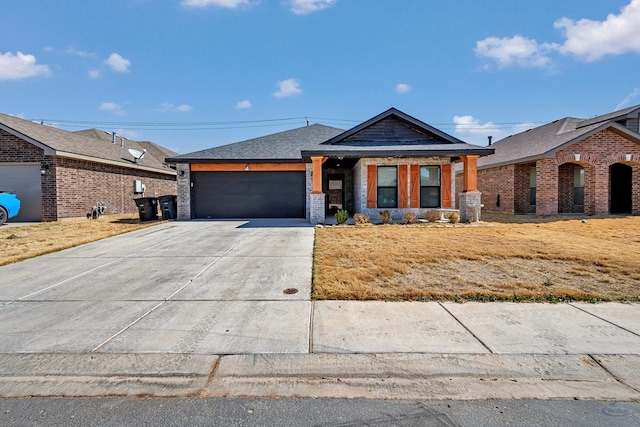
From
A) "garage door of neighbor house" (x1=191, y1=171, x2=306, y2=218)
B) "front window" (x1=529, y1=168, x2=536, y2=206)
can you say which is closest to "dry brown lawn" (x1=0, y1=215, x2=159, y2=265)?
"garage door of neighbor house" (x1=191, y1=171, x2=306, y2=218)

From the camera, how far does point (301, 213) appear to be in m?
17.1

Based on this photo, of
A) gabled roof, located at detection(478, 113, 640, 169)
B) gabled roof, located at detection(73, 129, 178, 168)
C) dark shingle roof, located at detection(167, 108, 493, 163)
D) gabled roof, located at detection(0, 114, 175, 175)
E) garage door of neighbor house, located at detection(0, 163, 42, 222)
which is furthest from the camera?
gabled roof, located at detection(73, 129, 178, 168)

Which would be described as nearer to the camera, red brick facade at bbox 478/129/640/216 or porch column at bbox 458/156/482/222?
porch column at bbox 458/156/482/222

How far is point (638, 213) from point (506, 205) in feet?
19.1

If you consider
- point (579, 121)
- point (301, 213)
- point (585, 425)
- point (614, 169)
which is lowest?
point (585, 425)

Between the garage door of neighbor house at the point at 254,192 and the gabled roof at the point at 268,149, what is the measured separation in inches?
32.6

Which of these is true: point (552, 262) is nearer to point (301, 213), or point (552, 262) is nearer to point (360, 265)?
point (360, 265)

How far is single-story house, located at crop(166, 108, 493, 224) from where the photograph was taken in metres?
14.3

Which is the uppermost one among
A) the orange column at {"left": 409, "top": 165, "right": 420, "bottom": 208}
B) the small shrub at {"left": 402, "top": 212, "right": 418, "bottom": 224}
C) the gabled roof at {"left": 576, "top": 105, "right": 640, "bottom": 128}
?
the gabled roof at {"left": 576, "top": 105, "right": 640, "bottom": 128}

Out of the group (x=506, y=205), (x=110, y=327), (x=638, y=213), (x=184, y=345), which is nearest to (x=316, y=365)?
(x=184, y=345)

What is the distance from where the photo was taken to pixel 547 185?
1653 centimetres

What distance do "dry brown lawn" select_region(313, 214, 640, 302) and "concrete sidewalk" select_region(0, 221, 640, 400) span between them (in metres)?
0.38

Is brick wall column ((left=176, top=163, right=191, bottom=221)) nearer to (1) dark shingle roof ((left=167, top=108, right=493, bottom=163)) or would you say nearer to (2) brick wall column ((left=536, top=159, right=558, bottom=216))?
(1) dark shingle roof ((left=167, top=108, right=493, bottom=163))

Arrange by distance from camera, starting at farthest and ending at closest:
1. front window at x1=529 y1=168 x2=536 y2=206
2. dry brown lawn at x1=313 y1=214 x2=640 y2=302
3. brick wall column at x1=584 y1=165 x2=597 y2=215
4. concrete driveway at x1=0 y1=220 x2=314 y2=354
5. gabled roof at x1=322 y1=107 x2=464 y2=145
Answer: front window at x1=529 y1=168 x2=536 y2=206 → brick wall column at x1=584 y1=165 x2=597 y2=215 → gabled roof at x1=322 y1=107 x2=464 y2=145 → dry brown lawn at x1=313 y1=214 x2=640 y2=302 → concrete driveway at x1=0 y1=220 x2=314 y2=354
